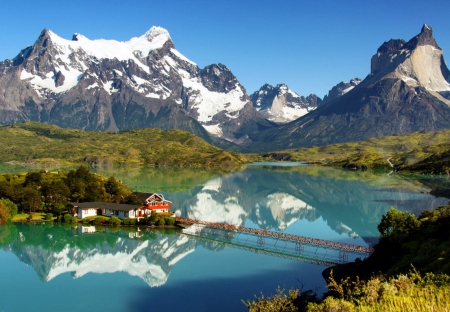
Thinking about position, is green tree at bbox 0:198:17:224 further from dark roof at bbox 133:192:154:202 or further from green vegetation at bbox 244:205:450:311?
green vegetation at bbox 244:205:450:311

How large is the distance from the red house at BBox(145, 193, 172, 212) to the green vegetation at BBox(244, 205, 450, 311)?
41867 mm

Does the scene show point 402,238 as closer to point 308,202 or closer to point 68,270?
point 68,270

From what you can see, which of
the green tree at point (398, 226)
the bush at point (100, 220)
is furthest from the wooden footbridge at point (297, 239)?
the bush at point (100, 220)

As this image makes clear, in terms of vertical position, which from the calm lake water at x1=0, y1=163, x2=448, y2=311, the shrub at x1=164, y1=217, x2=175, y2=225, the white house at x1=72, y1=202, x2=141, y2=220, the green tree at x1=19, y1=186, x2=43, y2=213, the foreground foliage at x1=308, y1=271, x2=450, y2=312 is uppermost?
the foreground foliage at x1=308, y1=271, x2=450, y2=312

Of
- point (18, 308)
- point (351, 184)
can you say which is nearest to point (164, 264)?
point (18, 308)

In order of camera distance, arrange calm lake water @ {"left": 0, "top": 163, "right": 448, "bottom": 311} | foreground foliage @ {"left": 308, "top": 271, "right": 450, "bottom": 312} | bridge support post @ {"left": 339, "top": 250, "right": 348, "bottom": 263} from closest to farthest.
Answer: foreground foliage @ {"left": 308, "top": 271, "right": 450, "bottom": 312}
calm lake water @ {"left": 0, "top": 163, "right": 448, "bottom": 311}
bridge support post @ {"left": 339, "top": 250, "right": 348, "bottom": 263}

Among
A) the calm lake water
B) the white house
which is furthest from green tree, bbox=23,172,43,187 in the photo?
the calm lake water

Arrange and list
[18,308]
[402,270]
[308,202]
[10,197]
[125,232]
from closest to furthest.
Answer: [402,270], [18,308], [125,232], [10,197], [308,202]

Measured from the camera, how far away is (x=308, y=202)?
4579 inches

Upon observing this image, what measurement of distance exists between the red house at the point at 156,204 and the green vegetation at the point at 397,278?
137 ft

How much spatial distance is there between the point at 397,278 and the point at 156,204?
5891cm

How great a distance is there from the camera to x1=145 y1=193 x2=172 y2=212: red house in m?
81.2

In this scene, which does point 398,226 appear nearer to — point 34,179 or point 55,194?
point 55,194

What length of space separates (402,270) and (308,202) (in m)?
83.6
